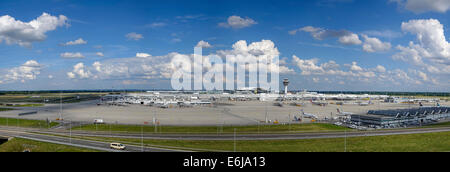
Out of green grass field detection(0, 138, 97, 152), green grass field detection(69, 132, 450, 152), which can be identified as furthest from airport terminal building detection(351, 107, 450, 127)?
green grass field detection(0, 138, 97, 152)

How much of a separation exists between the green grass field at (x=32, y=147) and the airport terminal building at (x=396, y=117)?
64.8m

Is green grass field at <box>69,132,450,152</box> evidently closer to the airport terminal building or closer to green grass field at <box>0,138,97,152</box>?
green grass field at <box>0,138,97,152</box>

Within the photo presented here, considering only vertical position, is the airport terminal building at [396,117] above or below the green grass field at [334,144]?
above

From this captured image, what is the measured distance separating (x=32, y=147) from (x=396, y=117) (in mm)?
80081

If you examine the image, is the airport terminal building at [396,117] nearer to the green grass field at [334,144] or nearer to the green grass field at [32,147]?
the green grass field at [334,144]

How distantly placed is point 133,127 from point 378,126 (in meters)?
60.7

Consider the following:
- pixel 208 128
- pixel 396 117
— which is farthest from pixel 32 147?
pixel 396 117

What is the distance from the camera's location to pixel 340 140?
148 ft

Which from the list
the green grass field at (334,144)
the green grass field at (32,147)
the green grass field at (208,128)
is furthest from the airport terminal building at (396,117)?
the green grass field at (32,147)

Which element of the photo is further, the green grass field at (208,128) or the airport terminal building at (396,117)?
the airport terminal building at (396,117)

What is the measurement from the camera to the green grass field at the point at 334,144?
3725 centimetres

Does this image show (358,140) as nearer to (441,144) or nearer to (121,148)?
(441,144)

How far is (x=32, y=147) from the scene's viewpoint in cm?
3841
